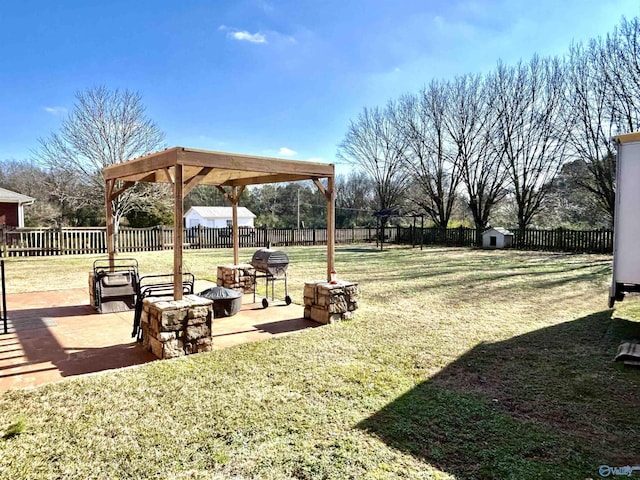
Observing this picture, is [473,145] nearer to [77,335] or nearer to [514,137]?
[514,137]

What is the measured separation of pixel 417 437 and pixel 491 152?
23.3 m

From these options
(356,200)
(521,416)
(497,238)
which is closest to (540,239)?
(497,238)

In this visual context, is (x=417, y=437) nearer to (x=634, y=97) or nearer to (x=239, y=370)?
(x=239, y=370)

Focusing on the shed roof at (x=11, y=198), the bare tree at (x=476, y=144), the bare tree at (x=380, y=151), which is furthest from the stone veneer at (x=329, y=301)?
the bare tree at (x=380, y=151)

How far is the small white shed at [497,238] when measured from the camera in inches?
754

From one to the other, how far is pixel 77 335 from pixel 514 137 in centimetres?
2324

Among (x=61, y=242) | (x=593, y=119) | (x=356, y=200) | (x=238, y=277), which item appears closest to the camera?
(x=238, y=277)

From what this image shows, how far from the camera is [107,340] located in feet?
15.0

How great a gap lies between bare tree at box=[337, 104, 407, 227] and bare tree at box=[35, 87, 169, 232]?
46.6 feet

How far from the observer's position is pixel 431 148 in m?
24.9

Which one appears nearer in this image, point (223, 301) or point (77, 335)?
point (77, 335)

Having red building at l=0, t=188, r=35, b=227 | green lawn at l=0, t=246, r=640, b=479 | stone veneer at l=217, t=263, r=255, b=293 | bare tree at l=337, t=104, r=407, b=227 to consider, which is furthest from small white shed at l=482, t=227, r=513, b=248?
red building at l=0, t=188, r=35, b=227

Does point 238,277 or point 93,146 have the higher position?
point 93,146

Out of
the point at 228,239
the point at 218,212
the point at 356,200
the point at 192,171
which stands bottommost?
the point at 228,239
